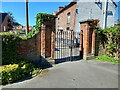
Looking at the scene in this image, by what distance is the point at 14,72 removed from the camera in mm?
3773

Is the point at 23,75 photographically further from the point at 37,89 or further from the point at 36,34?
Result: the point at 36,34

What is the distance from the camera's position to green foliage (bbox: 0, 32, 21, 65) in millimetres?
4092

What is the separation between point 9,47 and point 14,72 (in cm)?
119

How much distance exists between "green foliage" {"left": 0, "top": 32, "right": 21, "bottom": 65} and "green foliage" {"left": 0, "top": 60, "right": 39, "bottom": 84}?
457mm

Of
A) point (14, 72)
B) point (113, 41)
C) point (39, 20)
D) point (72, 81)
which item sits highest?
point (39, 20)

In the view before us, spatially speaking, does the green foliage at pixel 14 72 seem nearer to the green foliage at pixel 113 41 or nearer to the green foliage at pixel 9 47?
the green foliage at pixel 9 47

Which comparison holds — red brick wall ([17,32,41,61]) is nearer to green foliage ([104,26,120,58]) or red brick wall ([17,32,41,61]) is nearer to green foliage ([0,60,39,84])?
green foliage ([0,60,39,84])

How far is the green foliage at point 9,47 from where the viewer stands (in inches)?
161

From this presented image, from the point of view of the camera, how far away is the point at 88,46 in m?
6.73

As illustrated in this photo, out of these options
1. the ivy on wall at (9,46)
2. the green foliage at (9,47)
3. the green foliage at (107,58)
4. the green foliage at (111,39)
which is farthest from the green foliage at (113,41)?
the green foliage at (9,47)

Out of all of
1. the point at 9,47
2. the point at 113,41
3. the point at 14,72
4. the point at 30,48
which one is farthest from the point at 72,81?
the point at 113,41

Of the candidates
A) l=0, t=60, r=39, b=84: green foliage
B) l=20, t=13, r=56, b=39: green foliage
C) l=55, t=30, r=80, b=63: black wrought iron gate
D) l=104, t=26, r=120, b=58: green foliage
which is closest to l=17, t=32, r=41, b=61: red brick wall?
l=20, t=13, r=56, b=39: green foliage

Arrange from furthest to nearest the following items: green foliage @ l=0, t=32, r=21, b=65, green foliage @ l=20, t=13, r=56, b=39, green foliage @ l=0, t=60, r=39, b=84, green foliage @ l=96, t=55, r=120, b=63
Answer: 1. green foliage @ l=96, t=55, r=120, b=63
2. green foliage @ l=20, t=13, r=56, b=39
3. green foliage @ l=0, t=32, r=21, b=65
4. green foliage @ l=0, t=60, r=39, b=84

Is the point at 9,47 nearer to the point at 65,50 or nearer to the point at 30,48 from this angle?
the point at 30,48
